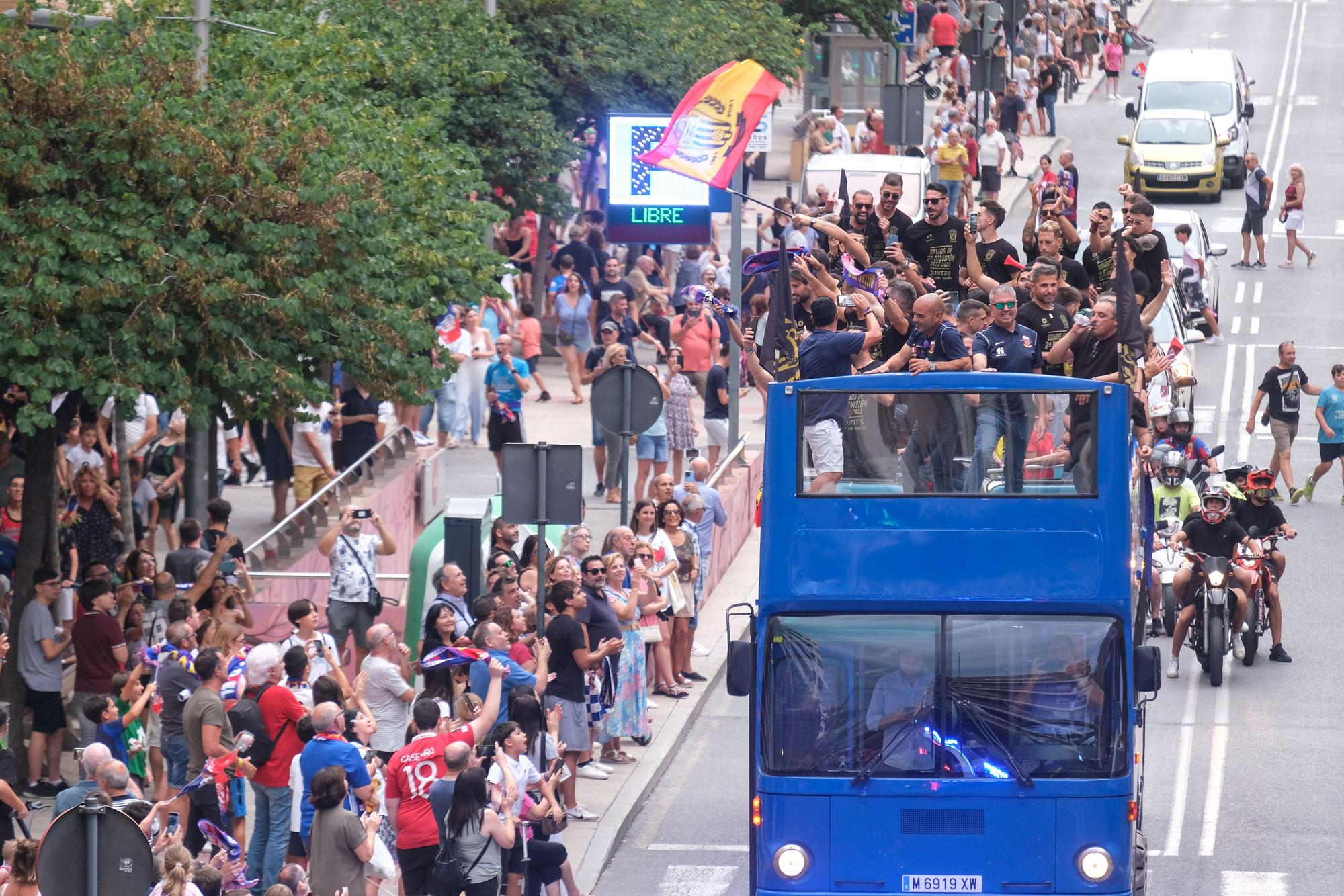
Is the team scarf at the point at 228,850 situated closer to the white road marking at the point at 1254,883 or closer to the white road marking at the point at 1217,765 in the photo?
the white road marking at the point at 1254,883

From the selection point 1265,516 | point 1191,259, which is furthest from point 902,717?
point 1191,259

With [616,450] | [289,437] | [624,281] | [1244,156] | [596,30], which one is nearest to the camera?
[289,437]

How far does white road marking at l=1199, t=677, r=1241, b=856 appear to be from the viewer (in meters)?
16.4

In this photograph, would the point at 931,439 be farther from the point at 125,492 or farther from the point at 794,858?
the point at 125,492

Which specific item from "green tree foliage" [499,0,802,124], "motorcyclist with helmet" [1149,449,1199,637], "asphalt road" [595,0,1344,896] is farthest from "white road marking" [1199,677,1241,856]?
"green tree foliage" [499,0,802,124]

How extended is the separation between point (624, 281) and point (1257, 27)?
150ft

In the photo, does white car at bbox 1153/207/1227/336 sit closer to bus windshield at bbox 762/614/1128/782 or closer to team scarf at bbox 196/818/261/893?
bus windshield at bbox 762/614/1128/782

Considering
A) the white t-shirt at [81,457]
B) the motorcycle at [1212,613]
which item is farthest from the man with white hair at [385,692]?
the motorcycle at [1212,613]

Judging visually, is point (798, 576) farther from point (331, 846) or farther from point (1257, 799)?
point (1257, 799)

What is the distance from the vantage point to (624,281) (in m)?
30.6

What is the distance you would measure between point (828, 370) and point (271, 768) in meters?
4.21

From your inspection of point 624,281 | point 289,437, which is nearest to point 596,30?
point 624,281

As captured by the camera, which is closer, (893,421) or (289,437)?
(893,421)

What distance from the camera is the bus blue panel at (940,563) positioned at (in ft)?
39.7
